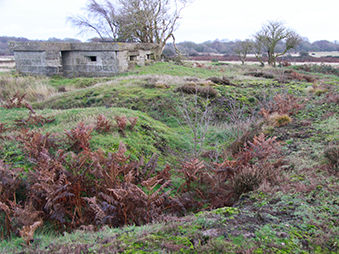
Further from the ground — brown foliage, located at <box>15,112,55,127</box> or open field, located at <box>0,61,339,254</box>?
brown foliage, located at <box>15,112,55,127</box>

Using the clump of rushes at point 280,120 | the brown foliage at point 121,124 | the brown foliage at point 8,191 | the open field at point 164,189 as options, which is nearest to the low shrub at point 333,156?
the open field at point 164,189

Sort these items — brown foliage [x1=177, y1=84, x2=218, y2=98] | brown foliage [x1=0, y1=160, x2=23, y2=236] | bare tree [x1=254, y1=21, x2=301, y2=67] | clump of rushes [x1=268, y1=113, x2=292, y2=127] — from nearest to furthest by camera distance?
brown foliage [x1=0, y1=160, x2=23, y2=236], clump of rushes [x1=268, y1=113, x2=292, y2=127], brown foliage [x1=177, y1=84, x2=218, y2=98], bare tree [x1=254, y1=21, x2=301, y2=67]

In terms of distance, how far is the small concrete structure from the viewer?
48.3 ft

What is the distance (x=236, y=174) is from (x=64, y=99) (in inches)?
349

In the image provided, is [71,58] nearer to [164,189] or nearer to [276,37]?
[164,189]

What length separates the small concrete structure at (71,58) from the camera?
48.3 feet

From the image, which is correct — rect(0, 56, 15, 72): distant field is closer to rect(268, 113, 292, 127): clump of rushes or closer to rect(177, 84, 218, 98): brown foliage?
rect(177, 84, 218, 98): brown foliage

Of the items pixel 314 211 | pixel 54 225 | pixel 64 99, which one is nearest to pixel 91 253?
pixel 54 225

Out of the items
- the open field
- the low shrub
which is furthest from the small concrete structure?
the low shrub

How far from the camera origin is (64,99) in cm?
1028

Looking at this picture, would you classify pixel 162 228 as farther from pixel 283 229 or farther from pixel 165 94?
pixel 165 94

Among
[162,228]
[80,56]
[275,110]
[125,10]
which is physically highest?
[125,10]

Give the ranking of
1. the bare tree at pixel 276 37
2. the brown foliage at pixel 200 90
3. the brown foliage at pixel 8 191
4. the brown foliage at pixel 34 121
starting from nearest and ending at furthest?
the brown foliage at pixel 8 191 < the brown foliage at pixel 34 121 < the brown foliage at pixel 200 90 < the bare tree at pixel 276 37

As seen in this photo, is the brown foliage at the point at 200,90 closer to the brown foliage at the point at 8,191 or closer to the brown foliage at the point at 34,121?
the brown foliage at the point at 34,121
